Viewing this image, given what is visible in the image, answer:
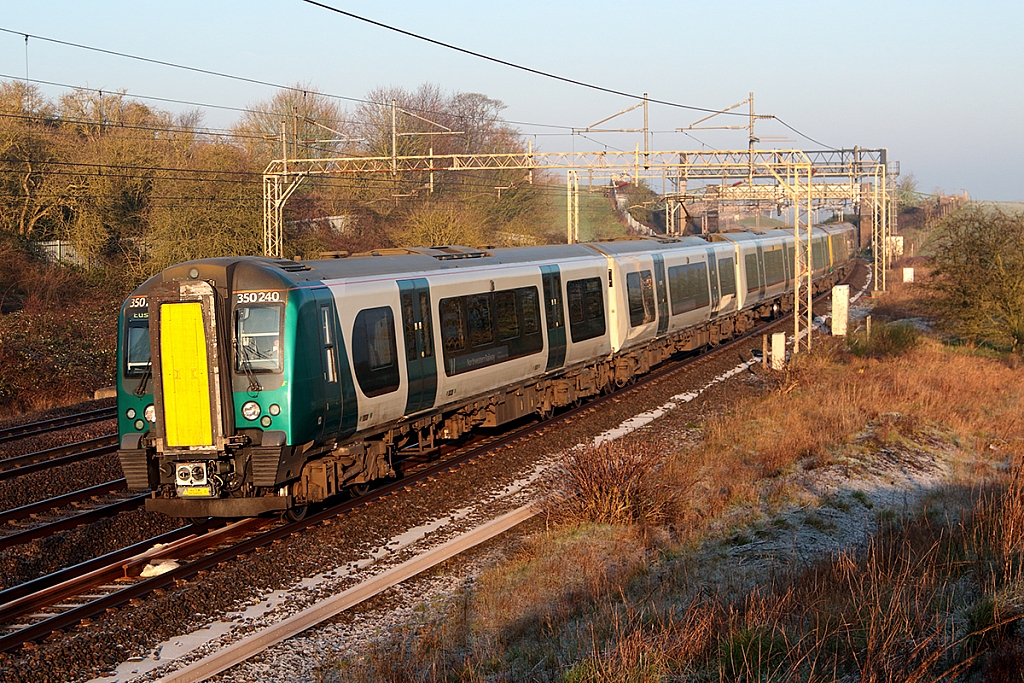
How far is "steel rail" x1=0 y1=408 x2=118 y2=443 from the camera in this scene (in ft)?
53.4

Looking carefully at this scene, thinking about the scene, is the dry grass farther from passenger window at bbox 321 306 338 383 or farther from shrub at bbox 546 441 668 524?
Answer: passenger window at bbox 321 306 338 383

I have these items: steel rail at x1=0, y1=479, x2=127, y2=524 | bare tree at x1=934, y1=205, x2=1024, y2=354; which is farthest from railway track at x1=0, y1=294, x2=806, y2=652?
bare tree at x1=934, y1=205, x2=1024, y2=354

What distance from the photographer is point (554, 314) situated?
53.5ft

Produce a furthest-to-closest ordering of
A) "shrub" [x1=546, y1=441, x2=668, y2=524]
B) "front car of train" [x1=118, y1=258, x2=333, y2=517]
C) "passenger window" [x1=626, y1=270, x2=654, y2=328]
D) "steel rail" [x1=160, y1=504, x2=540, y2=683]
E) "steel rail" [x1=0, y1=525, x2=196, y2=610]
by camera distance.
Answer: "passenger window" [x1=626, y1=270, x2=654, y2=328] → "shrub" [x1=546, y1=441, x2=668, y2=524] → "front car of train" [x1=118, y1=258, x2=333, y2=517] → "steel rail" [x1=0, y1=525, x2=196, y2=610] → "steel rail" [x1=160, y1=504, x2=540, y2=683]

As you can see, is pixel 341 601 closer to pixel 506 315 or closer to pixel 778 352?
pixel 506 315

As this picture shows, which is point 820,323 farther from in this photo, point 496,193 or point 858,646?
point 858,646

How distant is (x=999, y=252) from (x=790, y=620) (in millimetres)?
21613

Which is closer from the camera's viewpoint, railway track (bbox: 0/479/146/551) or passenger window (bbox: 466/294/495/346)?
railway track (bbox: 0/479/146/551)

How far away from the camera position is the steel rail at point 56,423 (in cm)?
1628

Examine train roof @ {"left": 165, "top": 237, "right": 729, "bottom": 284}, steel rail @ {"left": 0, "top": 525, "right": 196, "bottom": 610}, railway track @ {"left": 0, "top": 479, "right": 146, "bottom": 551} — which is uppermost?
train roof @ {"left": 165, "top": 237, "right": 729, "bottom": 284}

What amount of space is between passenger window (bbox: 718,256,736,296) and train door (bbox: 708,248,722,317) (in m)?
0.33

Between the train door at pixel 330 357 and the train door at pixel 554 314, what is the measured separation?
19.4ft

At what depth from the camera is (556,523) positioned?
10.8 meters

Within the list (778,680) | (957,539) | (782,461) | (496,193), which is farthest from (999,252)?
(496,193)
